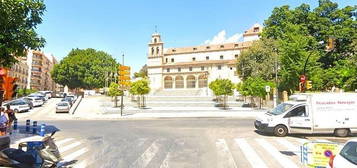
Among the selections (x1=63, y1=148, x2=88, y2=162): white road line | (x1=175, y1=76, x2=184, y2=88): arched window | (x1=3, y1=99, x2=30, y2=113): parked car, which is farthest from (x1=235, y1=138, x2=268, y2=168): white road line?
(x1=175, y1=76, x2=184, y2=88): arched window

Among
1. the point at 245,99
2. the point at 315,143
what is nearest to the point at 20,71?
the point at 245,99

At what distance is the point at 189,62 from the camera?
78125 millimetres

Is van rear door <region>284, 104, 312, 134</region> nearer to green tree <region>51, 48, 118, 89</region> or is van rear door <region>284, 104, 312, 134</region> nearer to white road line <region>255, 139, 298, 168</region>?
white road line <region>255, 139, 298, 168</region>

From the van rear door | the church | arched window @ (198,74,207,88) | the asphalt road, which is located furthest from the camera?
the church

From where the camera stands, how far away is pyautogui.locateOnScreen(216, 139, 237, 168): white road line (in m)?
8.22

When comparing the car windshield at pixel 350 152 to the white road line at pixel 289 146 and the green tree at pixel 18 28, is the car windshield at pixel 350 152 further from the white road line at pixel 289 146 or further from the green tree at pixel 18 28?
the green tree at pixel 18 28

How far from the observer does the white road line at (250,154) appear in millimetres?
8297

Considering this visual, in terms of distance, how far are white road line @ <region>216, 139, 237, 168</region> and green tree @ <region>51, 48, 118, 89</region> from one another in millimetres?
59059

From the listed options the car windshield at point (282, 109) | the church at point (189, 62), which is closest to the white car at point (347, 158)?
the car windshield at point (282, 109)

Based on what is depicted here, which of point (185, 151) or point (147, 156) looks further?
point (185, 151)

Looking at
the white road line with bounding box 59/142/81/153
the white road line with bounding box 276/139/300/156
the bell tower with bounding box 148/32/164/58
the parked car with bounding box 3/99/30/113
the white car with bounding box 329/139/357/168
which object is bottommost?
the white road line with bounding box 59/142/81/153

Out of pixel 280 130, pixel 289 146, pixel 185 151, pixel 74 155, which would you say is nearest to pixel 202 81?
pixel 280 130

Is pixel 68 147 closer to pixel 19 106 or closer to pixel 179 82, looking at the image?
pixel 19 106

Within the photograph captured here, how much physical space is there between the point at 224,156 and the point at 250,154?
105 centimetres
